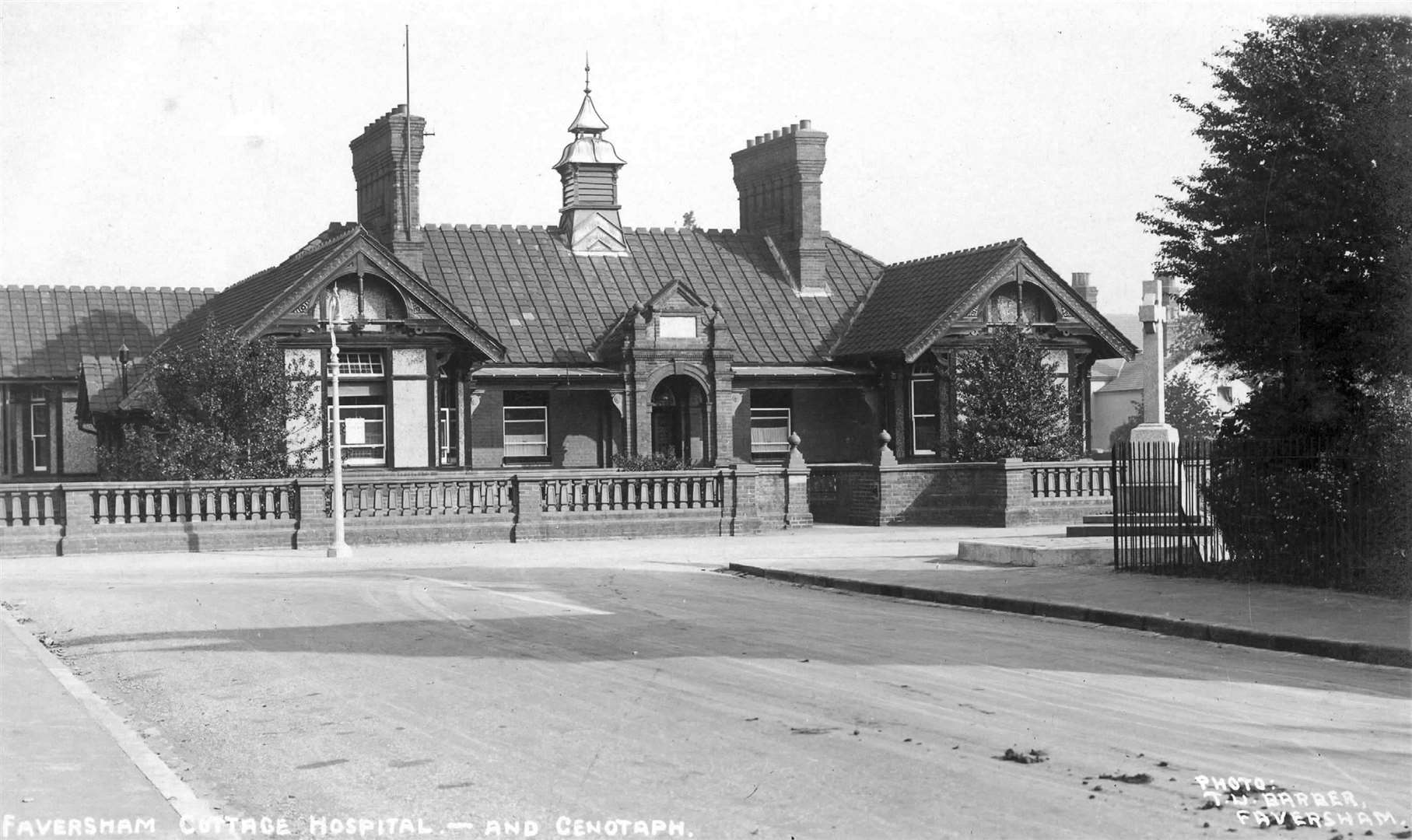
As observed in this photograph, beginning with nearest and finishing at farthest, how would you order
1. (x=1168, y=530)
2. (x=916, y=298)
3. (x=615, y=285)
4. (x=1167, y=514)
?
1. (x=1168, y=530)
2. (x=1167, y=514)
3. (x=916, y=298)
4. (x=615, y=285)

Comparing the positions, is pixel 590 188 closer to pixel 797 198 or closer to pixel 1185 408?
pixel 797 198

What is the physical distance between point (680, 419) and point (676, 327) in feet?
8.28

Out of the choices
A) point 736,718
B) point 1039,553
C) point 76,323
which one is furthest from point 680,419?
point 736,718

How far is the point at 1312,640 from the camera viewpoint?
43.0 feet

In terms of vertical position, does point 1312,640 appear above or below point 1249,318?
below

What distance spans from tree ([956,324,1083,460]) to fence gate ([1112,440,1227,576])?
16.6 meters

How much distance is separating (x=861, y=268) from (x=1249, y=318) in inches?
1117

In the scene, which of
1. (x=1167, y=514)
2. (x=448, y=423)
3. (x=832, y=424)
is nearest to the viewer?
(x=1167, y=514)

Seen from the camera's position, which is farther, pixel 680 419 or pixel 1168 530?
pixel 680 419

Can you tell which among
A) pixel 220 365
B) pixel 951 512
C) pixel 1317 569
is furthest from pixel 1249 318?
pixel 220 365

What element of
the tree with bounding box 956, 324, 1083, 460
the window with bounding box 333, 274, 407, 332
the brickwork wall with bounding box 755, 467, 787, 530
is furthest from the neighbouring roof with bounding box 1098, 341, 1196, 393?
the window with bounding box 333, 274, 407, 332

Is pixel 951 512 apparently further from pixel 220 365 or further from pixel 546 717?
pixel 546 717

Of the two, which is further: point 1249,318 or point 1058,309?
point 1058,309

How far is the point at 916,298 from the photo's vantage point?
138 feet
